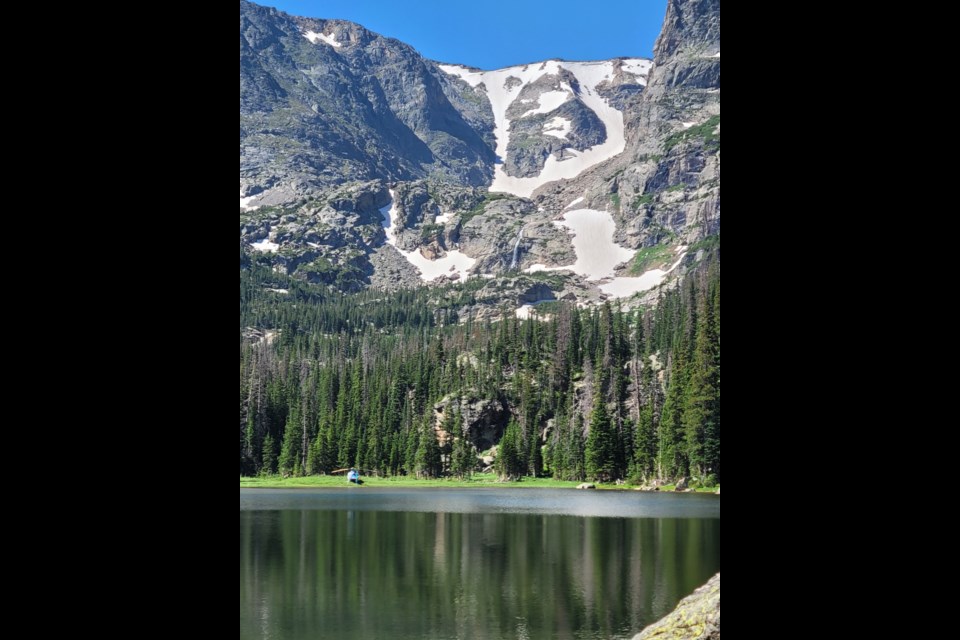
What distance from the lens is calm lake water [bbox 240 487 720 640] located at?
653 inches

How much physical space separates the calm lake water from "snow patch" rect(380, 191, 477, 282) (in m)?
143

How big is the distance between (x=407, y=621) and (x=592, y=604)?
3.86 metres

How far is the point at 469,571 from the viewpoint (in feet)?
71.6

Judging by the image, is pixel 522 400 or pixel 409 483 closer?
pixel 409 483

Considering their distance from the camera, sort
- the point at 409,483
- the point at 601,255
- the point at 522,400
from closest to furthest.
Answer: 1. the point at 409,483
2. the point at 522,400
3. the point at 601,255

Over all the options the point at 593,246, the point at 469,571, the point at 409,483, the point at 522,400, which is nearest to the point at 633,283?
the point at 593,246

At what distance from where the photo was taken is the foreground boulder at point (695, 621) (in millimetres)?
8828

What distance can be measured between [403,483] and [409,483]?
479 mm

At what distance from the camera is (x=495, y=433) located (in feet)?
243

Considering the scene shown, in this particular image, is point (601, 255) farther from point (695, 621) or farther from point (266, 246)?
point (695, 621)

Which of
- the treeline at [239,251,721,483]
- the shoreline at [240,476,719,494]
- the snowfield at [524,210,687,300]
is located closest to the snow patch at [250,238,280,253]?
the snowfield at [524,210,687,300]

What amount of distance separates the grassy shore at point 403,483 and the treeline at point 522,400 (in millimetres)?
1364

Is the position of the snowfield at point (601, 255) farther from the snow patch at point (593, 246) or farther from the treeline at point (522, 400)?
the treeline at point (522, 400)

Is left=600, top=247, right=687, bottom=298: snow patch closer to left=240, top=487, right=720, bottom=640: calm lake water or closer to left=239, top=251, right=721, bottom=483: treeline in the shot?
left=239, top=251, right=721, bottom=483: treeline
